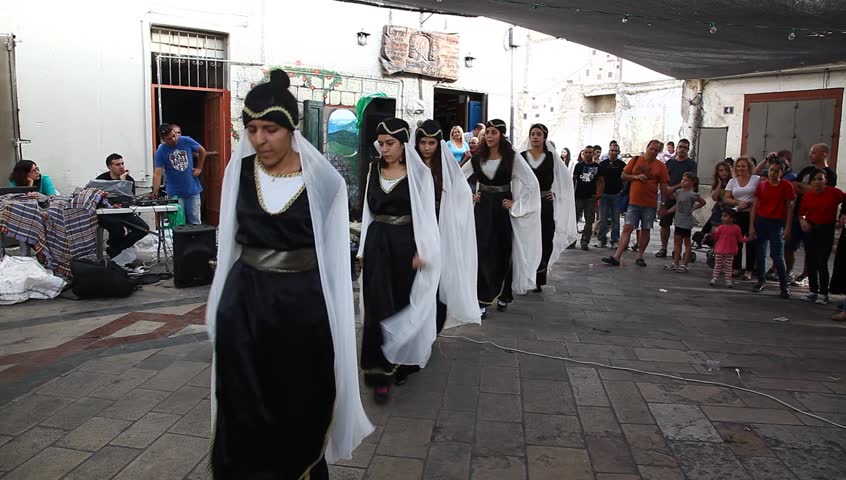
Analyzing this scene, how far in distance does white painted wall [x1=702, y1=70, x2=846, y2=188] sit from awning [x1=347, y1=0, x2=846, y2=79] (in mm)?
3890

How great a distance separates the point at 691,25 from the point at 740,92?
308 inches

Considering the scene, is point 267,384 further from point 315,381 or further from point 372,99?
point 372,99

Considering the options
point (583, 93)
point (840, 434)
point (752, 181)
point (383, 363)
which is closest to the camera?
point (840, 434)

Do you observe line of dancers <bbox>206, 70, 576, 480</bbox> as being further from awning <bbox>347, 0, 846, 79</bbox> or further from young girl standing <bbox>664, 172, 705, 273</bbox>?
young girl standing <bbox>664, 172, 705, 273</bbox>

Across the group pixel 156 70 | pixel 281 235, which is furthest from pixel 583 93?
pixel 281 235

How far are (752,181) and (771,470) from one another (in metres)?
6.07

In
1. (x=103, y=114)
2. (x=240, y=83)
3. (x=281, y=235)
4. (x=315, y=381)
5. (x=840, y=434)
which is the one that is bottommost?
(x=840, y=434)

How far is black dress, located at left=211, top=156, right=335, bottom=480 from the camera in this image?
2510 millimetres

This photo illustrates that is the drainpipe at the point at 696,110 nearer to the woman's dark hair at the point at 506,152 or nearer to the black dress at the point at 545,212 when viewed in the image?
the black dress at the point at 545,212

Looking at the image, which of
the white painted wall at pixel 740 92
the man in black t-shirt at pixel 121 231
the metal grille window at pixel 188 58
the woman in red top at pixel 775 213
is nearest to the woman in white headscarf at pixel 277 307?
the man in black t-shirt at pixel 121 231

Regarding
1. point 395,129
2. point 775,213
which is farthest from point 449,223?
point 775,213

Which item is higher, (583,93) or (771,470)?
(583,93)

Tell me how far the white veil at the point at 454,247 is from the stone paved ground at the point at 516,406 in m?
0.41

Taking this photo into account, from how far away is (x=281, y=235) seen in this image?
2.59 metres
